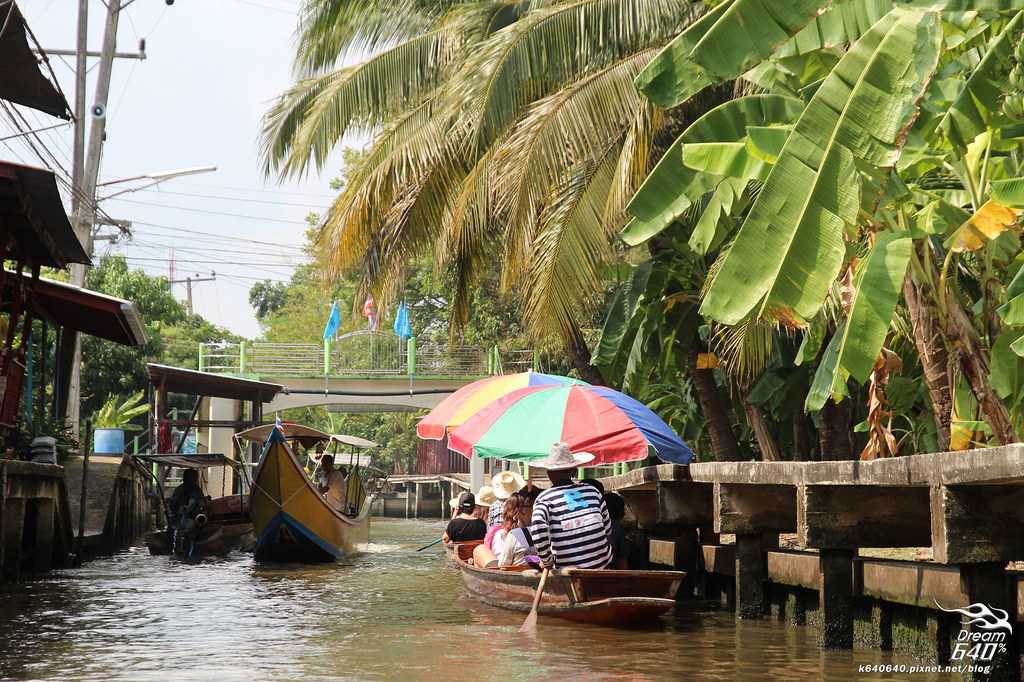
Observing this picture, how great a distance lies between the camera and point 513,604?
10.8 metres

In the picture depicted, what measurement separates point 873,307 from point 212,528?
644 inches

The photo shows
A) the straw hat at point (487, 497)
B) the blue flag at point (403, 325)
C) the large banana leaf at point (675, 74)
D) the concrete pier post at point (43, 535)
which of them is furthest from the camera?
the blue flag at point (403, 325)

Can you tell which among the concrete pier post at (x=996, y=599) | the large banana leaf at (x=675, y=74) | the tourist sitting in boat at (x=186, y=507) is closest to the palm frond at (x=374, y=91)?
the tourist sitting in boat at (x=186, y=507)

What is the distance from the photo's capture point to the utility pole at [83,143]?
815 inches

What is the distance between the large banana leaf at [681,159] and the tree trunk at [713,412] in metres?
7.89

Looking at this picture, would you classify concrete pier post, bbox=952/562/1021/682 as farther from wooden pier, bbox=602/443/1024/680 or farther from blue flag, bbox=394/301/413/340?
blue flag, bbox=394/301/413/340

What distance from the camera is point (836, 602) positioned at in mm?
7918

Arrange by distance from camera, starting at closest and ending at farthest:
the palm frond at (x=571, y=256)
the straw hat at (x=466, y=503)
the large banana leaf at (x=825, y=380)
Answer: the large banana leaf at (x=825, y=380)
the palm frond at (x=571, y=256)
the straw hat at (x=466, y=503)

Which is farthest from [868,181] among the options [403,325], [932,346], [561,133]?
[403,325]

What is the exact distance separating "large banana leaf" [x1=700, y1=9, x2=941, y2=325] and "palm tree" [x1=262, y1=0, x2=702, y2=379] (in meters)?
5.70

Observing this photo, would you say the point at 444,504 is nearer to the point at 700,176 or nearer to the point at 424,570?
the point at 424,570

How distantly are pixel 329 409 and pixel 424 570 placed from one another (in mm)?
25936

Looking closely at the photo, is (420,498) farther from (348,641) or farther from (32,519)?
(348,641)

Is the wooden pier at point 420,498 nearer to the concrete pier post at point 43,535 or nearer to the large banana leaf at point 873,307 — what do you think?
the concrete pier post at point 43,535
